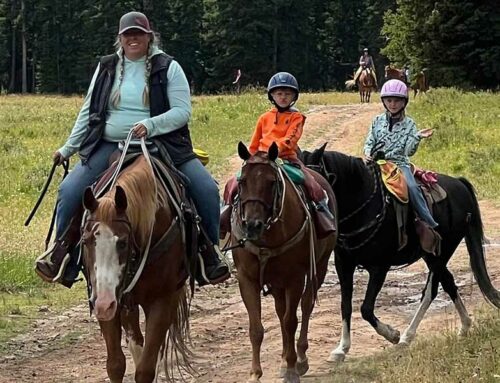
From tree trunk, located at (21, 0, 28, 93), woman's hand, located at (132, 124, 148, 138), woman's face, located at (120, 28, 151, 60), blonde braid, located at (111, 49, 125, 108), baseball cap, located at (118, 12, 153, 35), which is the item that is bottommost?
tree trunk, located at (21, 0, 28, 93)

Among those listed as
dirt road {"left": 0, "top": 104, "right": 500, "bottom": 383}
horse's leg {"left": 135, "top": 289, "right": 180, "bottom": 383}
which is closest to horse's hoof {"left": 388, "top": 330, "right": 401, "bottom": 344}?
dirt road {"left": 0, "top": 104, "right": 500, "bottom": 383}

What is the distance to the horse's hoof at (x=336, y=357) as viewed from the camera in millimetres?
8328

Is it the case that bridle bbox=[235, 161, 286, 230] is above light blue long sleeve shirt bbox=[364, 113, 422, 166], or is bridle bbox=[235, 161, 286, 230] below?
below

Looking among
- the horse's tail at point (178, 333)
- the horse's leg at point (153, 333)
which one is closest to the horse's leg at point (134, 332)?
the horse's tail at point (178, 333)

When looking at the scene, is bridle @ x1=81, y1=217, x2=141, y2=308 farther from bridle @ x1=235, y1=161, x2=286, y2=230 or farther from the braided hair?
bridle @ x1=235, y1=161, x2=286, y2=230

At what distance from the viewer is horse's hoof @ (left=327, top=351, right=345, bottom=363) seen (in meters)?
8.33

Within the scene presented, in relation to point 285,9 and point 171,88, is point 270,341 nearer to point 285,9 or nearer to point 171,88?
point 171,88

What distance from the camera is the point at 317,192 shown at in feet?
26.2

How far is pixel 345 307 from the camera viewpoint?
347 inches

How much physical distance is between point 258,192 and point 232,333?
2695 mm

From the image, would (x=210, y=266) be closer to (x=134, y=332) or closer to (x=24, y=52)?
(x=134, y=332)

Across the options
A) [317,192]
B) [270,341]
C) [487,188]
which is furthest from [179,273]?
[487,188]

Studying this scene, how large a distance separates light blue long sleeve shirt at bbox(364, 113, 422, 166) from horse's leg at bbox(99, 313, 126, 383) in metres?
4.09

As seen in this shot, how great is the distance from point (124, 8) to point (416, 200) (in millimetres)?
67226
